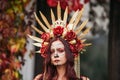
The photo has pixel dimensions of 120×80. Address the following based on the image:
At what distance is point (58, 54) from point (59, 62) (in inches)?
1.7

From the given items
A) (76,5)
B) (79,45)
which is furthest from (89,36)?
(79,45)

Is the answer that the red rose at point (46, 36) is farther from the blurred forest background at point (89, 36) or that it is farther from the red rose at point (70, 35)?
the blurred forest background at point (89, 36)

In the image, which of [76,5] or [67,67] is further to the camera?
[76,5]

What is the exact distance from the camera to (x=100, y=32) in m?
5.57

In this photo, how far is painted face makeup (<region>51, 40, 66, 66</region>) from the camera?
9.53 feet

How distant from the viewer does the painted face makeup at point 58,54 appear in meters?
2.90

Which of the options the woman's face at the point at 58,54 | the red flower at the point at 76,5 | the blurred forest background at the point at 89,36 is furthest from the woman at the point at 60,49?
the blurred forest background at the point at 89,36

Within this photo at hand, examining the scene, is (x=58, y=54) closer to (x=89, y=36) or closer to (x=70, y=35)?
(x=70, y=35)

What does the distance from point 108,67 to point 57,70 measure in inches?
104

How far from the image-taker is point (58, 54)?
114 inches

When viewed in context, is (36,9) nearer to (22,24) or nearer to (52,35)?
(22,24)

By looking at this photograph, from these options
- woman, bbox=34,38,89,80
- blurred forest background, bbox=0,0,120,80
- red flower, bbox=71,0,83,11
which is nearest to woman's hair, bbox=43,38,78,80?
woman, bbox=34,38,89,80

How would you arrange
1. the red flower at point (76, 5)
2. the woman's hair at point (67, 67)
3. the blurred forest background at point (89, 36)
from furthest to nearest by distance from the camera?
the blurred forest background at point (89, 36) → the red flower at point (76, 5) → the woman's hair at point (67, 67)

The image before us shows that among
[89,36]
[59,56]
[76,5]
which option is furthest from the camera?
[89,36]
